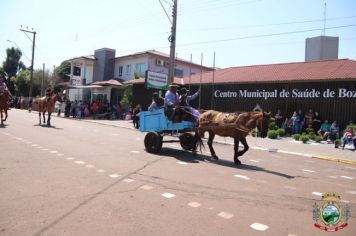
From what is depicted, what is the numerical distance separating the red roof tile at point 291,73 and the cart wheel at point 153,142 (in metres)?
14.5

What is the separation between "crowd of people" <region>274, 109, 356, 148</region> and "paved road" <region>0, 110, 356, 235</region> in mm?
10127

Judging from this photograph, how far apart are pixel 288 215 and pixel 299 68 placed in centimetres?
2290

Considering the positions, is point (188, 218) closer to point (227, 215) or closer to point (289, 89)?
point (227, 215)

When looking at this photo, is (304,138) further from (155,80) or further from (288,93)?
(155,80)

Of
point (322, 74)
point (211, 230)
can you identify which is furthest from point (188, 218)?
point (322, 74)

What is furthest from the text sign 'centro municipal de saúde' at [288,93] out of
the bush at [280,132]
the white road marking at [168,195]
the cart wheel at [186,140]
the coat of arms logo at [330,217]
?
the white road marking at [168,195]

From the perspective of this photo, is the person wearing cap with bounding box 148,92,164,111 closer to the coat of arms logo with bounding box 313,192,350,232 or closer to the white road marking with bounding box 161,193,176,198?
the white road marking with bounding box 161,193,176,198

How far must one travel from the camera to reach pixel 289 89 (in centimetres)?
2531

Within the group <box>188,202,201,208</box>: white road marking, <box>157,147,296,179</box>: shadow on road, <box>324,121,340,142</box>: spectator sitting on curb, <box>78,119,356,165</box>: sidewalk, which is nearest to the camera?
<box>188,202,201,208</box>: white road marking

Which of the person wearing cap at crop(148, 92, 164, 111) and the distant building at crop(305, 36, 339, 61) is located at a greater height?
the distant building at crop(305, 36, 339, 61)

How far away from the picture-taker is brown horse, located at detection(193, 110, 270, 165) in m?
10.7

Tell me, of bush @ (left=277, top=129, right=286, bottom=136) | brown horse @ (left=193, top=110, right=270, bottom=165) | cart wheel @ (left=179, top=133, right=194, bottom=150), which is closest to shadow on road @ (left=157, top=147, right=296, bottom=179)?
cart wheel @ (left=179, top=133, right=194, bottom=150)

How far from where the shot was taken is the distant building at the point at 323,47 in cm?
4059

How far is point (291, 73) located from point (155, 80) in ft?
33.6
